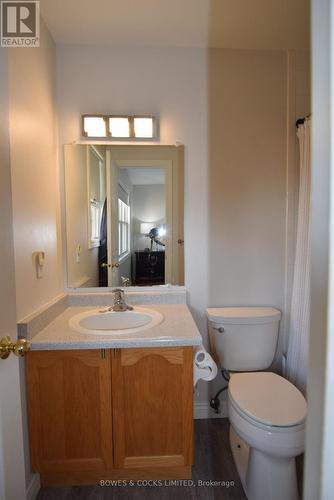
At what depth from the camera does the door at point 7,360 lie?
689 mm

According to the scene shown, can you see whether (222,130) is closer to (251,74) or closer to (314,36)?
(251,74)

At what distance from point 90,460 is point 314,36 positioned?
1716 millimetres

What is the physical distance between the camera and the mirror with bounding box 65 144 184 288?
64.4 inches

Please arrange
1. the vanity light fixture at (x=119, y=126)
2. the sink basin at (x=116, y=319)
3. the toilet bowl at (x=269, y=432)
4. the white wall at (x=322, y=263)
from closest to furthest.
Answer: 1. the white wall at (x=322, y=263)
2. the toilet bowl at (x=269, y=432)
3. the sink basin at (x=116, y=319)
4. the vanity light fixture at (x=119, y=126)

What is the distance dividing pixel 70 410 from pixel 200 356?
679mm

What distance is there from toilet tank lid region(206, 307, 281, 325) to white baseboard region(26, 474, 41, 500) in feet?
3.93

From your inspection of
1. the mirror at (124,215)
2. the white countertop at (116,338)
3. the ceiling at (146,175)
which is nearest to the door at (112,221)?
the mirror at (124,215)

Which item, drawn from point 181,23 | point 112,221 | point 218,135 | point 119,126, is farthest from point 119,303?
point 181,23

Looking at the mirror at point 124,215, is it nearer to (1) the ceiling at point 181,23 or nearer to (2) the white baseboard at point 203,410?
(1) the ceiling at point 181,23

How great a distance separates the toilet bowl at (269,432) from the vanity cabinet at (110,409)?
0.26 metres

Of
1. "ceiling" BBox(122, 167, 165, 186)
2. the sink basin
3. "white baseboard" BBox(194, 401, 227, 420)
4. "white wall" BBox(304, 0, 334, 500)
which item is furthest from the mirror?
"white wall" BBox(304, 0, 334, 500)

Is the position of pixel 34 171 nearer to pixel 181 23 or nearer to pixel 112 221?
pixel 112 221

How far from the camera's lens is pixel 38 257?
1.30 m

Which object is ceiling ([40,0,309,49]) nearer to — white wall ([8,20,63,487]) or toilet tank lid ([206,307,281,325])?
white wall ([8,20,63,487])
